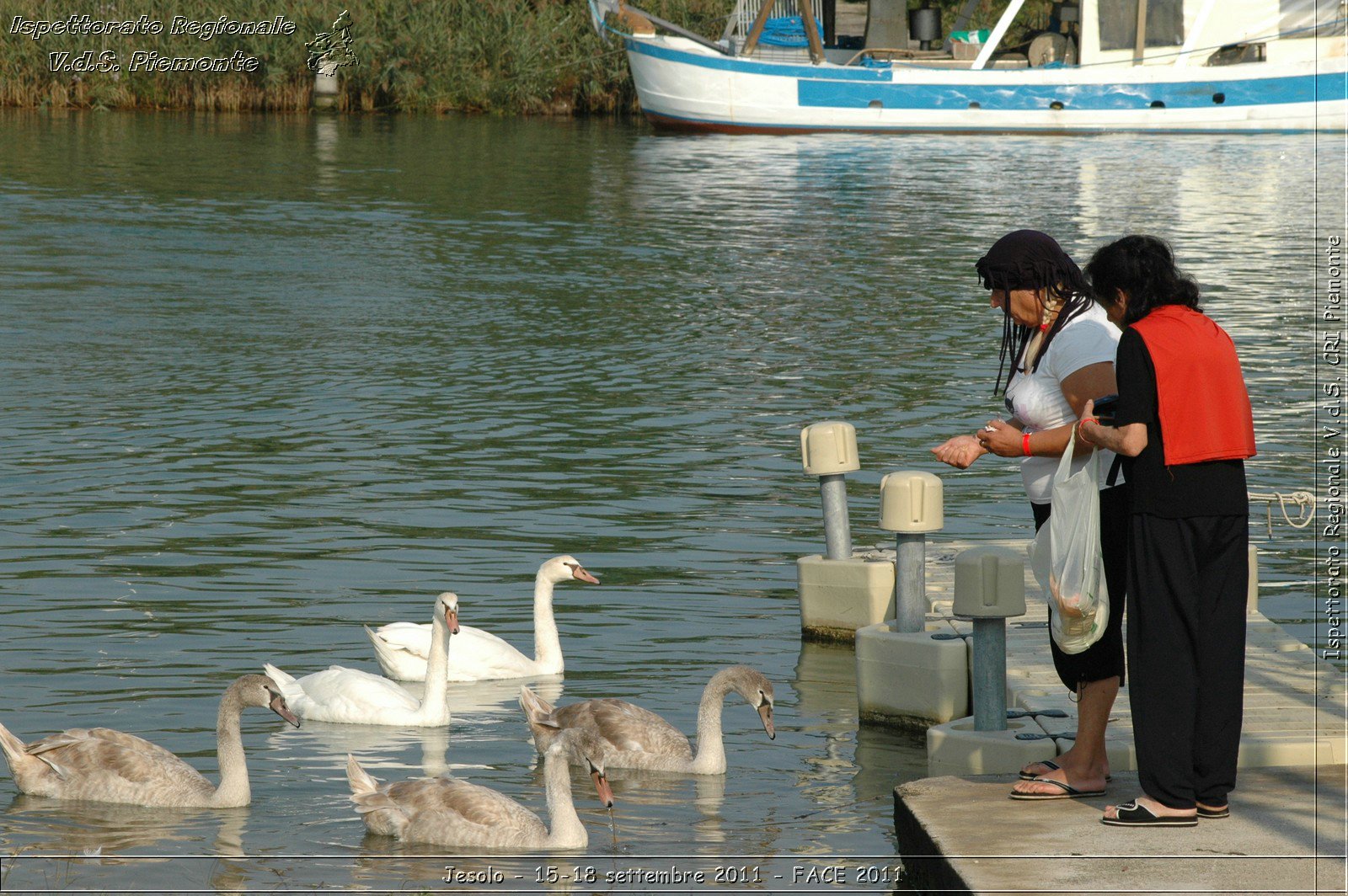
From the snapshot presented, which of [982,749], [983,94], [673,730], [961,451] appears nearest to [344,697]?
[673,730]

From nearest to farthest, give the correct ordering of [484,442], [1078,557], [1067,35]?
1. [1078,557]
2. [484,442]
3. [1067,35]

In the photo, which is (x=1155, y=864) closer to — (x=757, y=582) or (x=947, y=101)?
(x=757, y=582)

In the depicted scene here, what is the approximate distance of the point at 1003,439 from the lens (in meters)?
6.60

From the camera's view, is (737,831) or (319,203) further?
(319,203)

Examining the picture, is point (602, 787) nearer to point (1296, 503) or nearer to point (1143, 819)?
point (1143, 819)

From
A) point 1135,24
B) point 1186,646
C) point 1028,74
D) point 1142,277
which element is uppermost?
point 1135,24

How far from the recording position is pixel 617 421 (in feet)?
54.0

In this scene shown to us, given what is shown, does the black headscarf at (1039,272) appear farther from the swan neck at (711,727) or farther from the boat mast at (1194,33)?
the boat mast at (1194,33)

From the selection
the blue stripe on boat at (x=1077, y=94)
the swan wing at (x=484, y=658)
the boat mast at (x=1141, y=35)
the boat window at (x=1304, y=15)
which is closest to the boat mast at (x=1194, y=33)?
the blue stripe on boat at (x=1077, y=94)

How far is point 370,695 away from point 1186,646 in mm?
4514

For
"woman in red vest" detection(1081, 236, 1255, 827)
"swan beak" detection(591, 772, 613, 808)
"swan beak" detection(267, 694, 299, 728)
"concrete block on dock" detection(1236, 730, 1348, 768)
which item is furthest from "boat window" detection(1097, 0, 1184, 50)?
"woman in red vest" detection(1081, 236, 1255, 827)

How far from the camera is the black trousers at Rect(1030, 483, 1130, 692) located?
6.35 m

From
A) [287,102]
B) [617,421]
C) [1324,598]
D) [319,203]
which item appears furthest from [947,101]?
[1324,598]

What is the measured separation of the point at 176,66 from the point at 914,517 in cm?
4325
